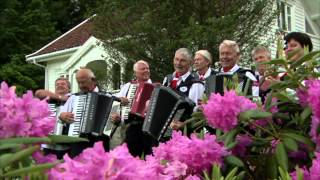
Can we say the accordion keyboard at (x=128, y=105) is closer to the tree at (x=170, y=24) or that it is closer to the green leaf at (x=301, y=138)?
the green leaf at (x=301, y=138)

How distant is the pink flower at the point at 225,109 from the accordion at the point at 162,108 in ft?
11.8

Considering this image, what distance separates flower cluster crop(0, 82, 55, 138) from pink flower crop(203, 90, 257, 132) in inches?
33.6

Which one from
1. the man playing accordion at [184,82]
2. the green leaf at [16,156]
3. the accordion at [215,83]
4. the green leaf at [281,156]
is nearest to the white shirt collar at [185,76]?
the man playing accordion at [184,82]

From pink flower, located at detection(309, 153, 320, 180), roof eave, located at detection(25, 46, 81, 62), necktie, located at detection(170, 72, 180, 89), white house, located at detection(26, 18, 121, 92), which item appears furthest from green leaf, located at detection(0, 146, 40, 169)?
roof eave, located at detection(25, 46, 81, 62)

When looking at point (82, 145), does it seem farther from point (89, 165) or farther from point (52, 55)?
point (52, 55)

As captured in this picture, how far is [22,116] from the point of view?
1.55 metres

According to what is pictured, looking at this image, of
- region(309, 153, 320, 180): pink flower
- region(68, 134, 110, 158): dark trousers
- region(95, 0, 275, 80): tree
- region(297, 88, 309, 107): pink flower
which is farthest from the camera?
region(95, 0, 275, 80): tree

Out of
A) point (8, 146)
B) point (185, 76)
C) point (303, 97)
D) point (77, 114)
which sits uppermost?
point (185, 76)

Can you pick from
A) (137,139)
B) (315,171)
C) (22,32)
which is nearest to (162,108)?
(137,139)

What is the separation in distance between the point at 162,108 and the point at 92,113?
1207 millimetres

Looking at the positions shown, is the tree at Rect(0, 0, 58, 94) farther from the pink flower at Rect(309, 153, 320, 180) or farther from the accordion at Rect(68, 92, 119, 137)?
the pink flower at Rect(309, 153, 320, 180)

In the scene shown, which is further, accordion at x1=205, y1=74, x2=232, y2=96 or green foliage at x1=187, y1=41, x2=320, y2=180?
accordion at x1=205, y1=74, x2=232, y2=96

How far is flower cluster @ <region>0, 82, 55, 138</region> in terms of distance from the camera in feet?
5.02

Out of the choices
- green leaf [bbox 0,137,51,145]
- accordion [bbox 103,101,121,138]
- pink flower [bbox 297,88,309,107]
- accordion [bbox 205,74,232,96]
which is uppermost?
accordion [bbox 205,74,232,96]
